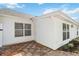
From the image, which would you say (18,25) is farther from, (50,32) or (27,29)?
(50,32)

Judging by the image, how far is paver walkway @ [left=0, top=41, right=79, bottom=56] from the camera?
16.4 ft

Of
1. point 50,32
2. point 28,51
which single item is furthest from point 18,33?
point 50,32

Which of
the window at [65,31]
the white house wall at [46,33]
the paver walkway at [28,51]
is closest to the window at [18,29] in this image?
the paver walkway at [28,51]

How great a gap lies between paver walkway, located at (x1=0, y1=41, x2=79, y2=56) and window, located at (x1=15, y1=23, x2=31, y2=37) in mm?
412

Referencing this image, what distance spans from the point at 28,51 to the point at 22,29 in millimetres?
808

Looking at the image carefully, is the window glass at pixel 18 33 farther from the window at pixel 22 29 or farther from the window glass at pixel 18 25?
the window glass at pixel 18 25

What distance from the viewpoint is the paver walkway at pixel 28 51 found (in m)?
4.98

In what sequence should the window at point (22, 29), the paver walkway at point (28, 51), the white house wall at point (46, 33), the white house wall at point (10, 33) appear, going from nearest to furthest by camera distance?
the paver walkway at point (28, 51) → the white house wall at point (10, 33) → the white house wall at point (46, 33) → the window at point (22, 29)

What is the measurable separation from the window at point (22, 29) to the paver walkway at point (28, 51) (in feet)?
1.35

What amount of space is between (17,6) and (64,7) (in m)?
1.44

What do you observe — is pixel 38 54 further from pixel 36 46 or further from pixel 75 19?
pixel 75 19

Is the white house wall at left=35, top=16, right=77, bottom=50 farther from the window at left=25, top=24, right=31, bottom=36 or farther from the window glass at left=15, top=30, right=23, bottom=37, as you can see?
the window glass at left=15, top=30, right=23, bottom=37

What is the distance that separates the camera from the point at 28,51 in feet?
16.6

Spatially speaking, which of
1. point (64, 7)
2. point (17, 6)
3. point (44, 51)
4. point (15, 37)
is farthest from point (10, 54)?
point (64, 7)
